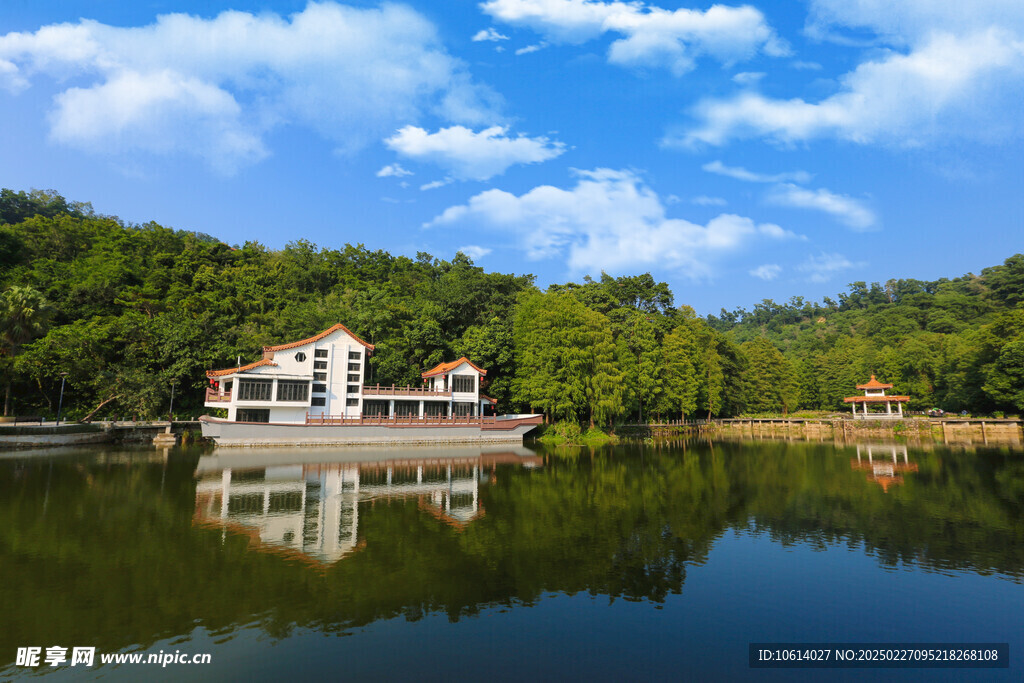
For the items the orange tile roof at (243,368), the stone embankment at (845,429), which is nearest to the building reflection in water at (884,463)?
the stone embankment at (845,429)

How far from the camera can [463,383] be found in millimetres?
39344

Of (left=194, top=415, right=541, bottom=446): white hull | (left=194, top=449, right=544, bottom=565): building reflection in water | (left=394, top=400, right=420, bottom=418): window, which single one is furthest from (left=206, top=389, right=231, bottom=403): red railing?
(left=394, top=400, right=420, bottom=418): window

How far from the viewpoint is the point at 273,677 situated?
6512 millimetres

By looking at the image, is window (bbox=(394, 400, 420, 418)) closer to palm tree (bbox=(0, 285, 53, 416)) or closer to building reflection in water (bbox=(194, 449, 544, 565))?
building reflection in water (bbox=(194, 449, 544, 565))

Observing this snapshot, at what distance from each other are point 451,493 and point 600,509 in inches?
233

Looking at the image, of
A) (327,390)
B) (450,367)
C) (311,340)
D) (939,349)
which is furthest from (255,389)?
(939,349)

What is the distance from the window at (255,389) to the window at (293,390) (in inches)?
27.1

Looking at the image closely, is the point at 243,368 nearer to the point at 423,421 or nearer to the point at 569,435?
the point at 423,421

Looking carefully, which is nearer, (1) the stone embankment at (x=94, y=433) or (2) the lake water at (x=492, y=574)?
(2) the lake water at (x=492, y=574)

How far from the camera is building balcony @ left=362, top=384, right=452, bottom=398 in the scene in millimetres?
36388

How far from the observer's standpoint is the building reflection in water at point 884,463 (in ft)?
74.5

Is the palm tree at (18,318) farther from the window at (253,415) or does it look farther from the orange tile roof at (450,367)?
the orange tile roof at (450,367)

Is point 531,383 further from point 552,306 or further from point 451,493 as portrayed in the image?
point 451,493

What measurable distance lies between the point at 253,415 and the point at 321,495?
1921 cm
